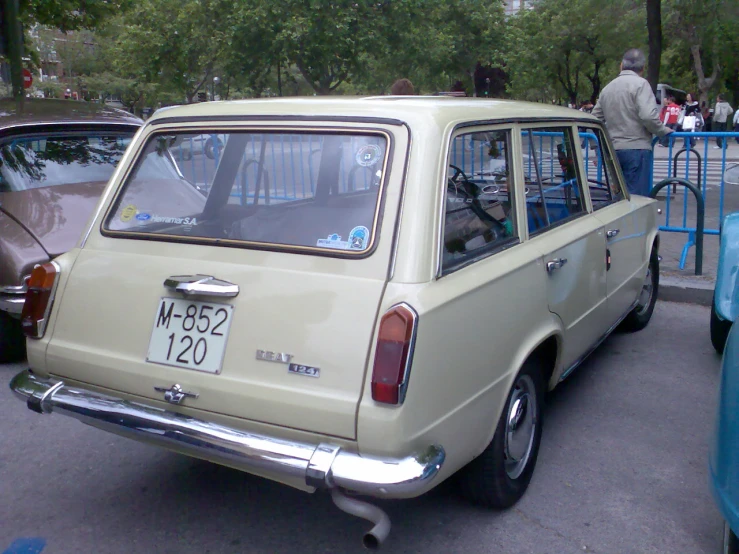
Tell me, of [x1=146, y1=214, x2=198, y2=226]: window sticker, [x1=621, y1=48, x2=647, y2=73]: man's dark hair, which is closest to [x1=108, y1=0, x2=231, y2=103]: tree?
[x1=621, y1=48, x2=647, y2=73]: man's dark hair

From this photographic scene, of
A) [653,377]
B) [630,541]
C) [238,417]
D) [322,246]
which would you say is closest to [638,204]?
[653,377]

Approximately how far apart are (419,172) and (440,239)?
26 centimetres

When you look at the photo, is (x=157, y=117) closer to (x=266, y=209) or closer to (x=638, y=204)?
(x=266, y=209)

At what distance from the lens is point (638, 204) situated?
5199mm

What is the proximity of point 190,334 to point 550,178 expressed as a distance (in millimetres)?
2188

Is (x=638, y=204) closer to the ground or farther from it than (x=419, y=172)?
closer to the ground

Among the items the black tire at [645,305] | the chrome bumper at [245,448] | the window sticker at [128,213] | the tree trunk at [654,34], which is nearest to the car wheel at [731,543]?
the chrome bumper at [245,448]

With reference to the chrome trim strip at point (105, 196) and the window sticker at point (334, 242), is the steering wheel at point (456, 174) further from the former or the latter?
the chrome trim strip at point (105, 196)

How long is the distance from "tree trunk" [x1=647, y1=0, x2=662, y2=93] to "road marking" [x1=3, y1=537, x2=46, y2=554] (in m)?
11.1

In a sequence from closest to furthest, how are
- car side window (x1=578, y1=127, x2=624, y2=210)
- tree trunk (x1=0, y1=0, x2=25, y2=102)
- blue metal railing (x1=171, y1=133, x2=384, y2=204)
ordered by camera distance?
blue metal railing (x1=171, y1=133, x2=384, y2=204), car side window (x1=578, y1=127, x2=624, y2=210), tree trunk (x1=0, y1=0, x2=25, y2=102)

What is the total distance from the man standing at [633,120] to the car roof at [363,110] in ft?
15.2

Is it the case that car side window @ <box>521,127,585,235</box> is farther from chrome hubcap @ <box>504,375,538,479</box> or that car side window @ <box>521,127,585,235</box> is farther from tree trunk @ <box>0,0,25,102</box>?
tree trunk @ <box>0,0,25,102</box>

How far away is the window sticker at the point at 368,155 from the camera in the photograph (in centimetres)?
297

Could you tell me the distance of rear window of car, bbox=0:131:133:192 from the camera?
5859 mm
